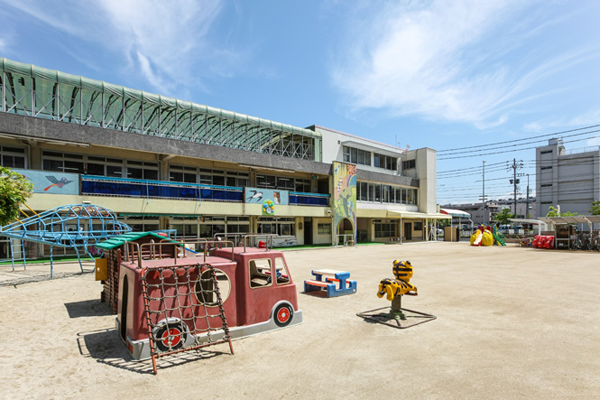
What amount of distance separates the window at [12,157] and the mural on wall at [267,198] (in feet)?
42.8

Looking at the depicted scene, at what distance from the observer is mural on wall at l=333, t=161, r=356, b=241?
31156 mm

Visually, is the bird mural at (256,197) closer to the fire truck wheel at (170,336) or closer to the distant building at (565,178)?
the fire truck wheel at (170,336)

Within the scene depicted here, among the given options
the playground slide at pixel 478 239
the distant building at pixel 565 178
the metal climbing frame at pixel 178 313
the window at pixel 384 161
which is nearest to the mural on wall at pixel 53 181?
the metal climbing frame at pixel 178 313

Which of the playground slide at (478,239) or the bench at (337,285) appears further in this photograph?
the playground slide at (478,239)

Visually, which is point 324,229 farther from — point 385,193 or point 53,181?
point 53,181

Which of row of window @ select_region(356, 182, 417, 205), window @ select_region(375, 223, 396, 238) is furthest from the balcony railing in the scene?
window @ select_region(375, 223, 396, 238)

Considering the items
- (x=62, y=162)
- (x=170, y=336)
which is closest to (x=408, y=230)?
(x=62, y=162)

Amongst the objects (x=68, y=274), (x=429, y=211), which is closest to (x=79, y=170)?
(x=68, y=274)

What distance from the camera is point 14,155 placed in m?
18.6

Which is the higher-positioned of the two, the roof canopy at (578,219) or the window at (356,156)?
the window at (356,156)

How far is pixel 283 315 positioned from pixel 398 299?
8.73 feet

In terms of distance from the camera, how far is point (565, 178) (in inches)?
2948

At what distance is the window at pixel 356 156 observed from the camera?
35.4 meters

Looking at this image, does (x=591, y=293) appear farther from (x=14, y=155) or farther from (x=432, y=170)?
(x=432, y=170)
